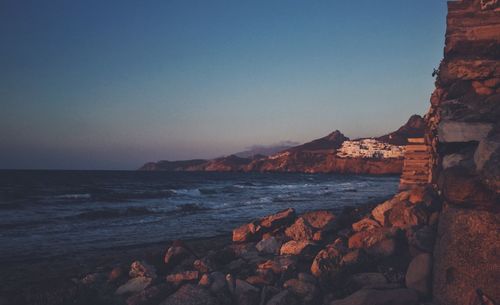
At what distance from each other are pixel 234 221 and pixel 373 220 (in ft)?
38.9

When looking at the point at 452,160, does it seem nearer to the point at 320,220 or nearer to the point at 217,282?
the point at 217,282

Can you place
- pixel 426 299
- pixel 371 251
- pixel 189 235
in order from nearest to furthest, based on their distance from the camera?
pixel 426 299 < pixel 371 251 < pixel 189 235

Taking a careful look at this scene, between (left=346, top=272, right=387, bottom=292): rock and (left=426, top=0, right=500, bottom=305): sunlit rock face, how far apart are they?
37.3 inches

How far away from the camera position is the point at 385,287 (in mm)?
5965

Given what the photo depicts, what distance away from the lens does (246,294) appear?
22.6ft

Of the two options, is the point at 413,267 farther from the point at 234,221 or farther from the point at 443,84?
the point at 234,221

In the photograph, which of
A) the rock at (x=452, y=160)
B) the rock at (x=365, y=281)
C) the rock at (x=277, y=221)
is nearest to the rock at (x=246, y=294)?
the rock at (x=365, y=281)

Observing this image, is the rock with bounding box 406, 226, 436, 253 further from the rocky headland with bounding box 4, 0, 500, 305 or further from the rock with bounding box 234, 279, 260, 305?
the rock with bounding box 234, 279, 260, 305

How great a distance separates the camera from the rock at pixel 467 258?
5.00 metres

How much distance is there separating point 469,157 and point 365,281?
293 centimetres

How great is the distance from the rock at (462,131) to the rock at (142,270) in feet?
23.8

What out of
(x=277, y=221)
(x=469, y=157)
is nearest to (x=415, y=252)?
(x=469, y=157)

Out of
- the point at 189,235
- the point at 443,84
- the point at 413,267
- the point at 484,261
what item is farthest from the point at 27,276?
the point at 443,84

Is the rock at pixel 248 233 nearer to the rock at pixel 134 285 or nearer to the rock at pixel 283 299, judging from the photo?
the rock at pixel 134 285
